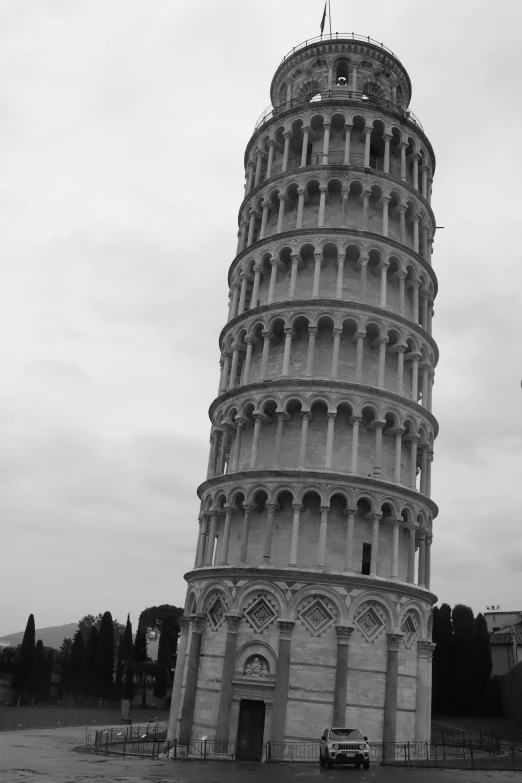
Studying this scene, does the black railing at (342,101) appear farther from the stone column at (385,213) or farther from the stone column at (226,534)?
the stone column at (226,534)

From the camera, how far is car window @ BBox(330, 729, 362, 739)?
27938 mm

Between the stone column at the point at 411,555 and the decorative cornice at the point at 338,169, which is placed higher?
the decorative cornice at the point at 338,169

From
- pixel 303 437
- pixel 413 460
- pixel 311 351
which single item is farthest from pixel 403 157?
pixel 303 437

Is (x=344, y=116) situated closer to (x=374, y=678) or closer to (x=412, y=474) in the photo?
(x=412, y=474)

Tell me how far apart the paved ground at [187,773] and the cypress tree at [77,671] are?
52248mm

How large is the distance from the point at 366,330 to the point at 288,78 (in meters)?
22.8

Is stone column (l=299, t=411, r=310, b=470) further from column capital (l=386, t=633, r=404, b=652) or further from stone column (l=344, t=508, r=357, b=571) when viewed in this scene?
column capital (l=386, t=633, r=404, b=652)

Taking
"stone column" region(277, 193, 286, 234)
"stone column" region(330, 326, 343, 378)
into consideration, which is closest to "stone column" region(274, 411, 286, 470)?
"stone column" region(330, 326, 343, 378)

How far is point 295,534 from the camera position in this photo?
35.2 metres

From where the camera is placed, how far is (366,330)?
40.2m

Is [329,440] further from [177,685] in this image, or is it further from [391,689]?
[177,685]

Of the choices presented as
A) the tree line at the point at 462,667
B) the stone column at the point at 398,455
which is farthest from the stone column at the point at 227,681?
the tree line at the point at 462,667

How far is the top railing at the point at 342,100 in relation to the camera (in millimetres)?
45812

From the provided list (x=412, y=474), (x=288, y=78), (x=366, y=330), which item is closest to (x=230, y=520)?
(x=412, y=474)
